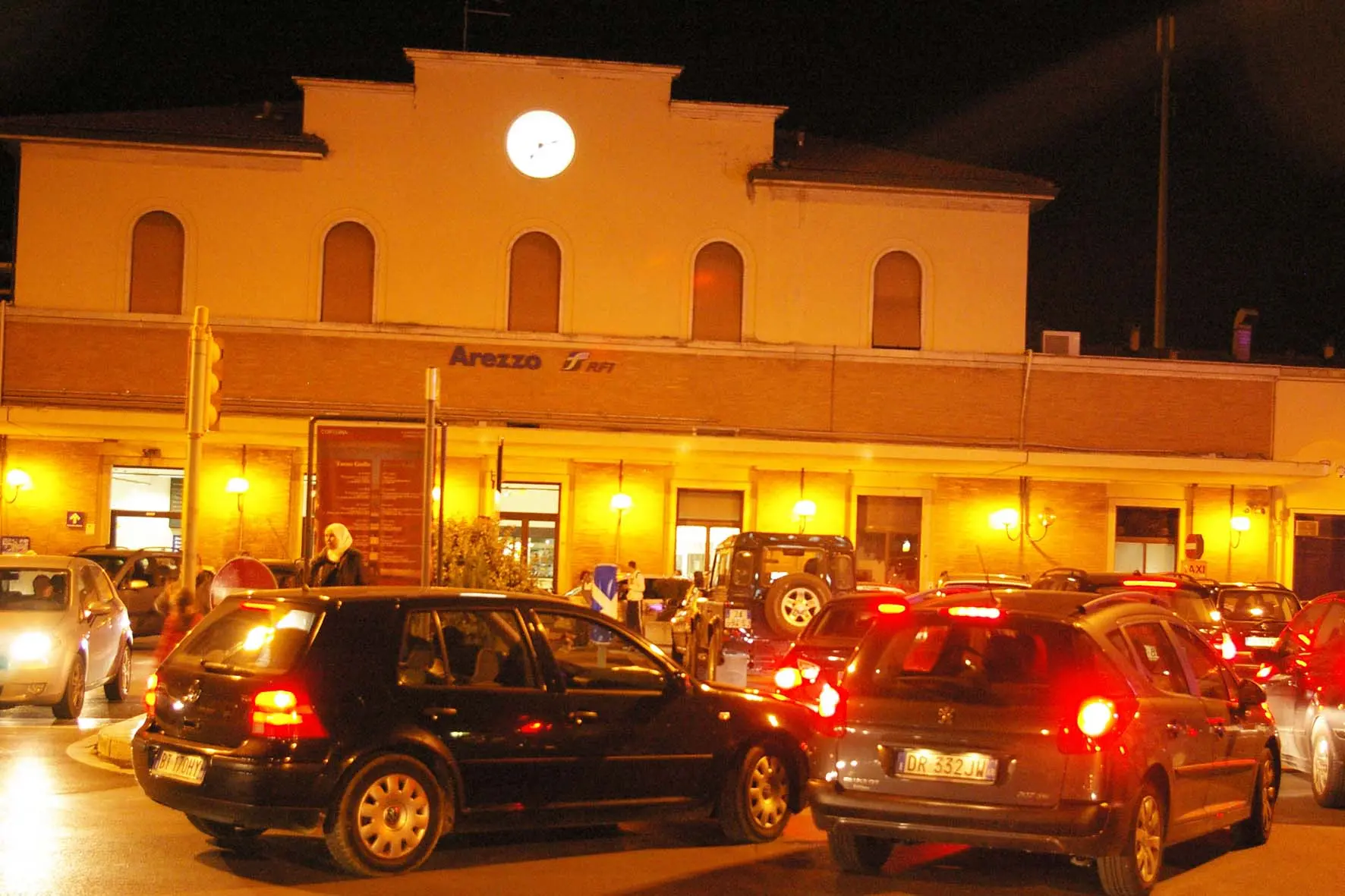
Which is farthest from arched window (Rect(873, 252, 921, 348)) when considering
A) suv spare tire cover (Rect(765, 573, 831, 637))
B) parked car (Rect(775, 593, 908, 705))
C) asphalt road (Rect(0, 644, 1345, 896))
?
asphalt road (Rect(0, 644, 1345, 896))

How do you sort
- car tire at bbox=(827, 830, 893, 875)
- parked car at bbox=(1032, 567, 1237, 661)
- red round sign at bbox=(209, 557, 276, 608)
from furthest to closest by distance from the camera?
parked car at bbox=(1032, 567, 1237, 661) < red round sign at bbox=(209, 557, 276, 608) < car tire at bbox=(827, 830, 893, 875)

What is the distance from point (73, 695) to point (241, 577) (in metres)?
2.86

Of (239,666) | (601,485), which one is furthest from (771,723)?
(601,485)

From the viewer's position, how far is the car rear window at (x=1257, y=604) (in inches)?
922

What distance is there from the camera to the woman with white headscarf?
13523mm

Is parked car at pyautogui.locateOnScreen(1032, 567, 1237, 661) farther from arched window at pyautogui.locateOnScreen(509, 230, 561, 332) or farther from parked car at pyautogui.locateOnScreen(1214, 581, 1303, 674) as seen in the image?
arched window at pyautogui.locateOnScreen(509, 230, 561, 332)

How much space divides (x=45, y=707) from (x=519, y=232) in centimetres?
1442

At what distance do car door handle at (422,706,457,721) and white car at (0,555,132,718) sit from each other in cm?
770

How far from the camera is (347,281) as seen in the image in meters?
28.6

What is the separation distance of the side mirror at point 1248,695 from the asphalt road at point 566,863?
976mm

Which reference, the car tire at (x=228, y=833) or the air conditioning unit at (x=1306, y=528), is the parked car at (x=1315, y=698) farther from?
the air conditioning unit at (x=1306, y=528)

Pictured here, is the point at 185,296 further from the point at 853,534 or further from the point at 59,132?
the point at 853,534

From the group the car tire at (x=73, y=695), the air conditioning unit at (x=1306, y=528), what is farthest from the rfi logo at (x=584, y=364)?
the car tire at (x=73, y=695)

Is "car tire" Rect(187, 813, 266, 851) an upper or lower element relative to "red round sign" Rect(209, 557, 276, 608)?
lower
